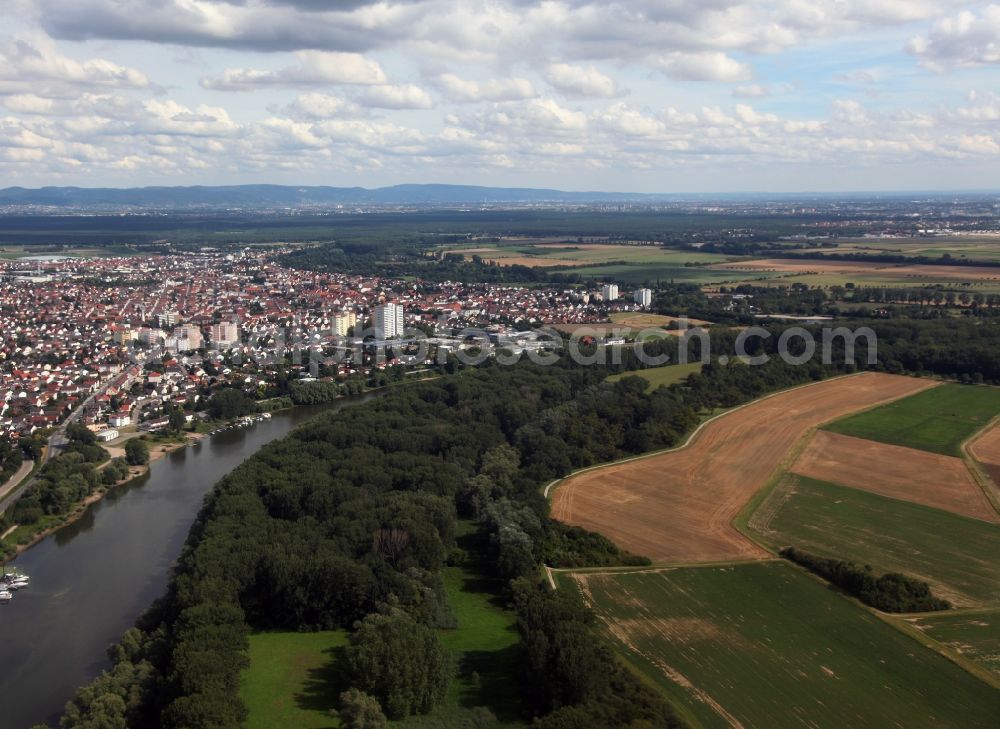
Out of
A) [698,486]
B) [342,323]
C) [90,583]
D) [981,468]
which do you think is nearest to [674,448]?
[698,486]

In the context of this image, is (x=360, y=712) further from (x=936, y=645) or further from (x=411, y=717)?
(x=936, y=645)

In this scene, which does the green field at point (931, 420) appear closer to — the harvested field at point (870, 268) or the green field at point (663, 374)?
the green field at point (663, 374)

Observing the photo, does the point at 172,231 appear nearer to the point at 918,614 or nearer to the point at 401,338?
the point at 401,338

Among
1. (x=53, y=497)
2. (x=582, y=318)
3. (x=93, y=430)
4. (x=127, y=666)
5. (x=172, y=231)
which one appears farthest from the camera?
(x=172, y=231)

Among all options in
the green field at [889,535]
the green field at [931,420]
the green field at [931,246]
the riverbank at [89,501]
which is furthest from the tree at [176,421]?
the green field at [931,246]

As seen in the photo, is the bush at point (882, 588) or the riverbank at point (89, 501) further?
the riverbank at point (89, 501)

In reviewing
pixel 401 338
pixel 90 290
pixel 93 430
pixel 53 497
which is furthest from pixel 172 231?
pixel 53 497

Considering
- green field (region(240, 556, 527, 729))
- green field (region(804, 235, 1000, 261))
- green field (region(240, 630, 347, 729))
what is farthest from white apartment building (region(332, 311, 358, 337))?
green field (region(804, 235, 1000, 261))
